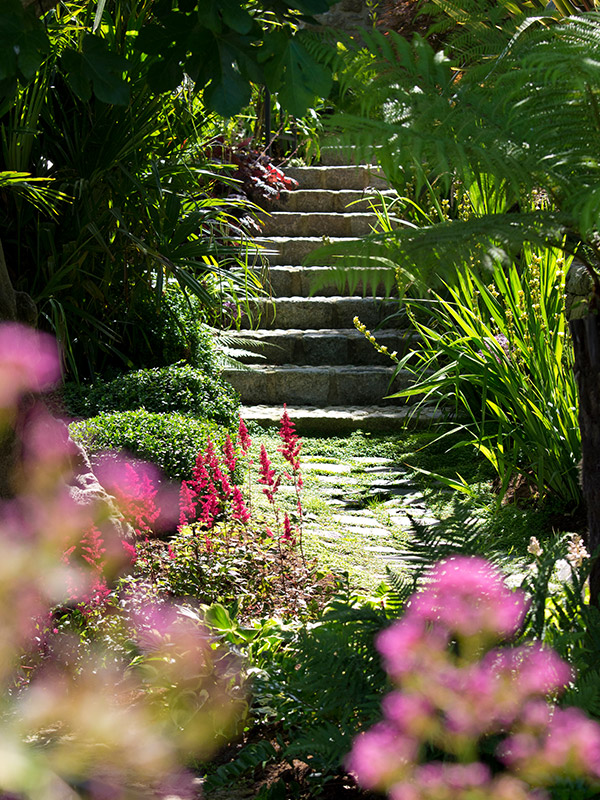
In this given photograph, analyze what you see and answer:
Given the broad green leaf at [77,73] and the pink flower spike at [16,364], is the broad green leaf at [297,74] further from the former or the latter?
the pink flower spike at [16,364]

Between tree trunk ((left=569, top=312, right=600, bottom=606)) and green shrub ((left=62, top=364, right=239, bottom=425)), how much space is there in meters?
2.64

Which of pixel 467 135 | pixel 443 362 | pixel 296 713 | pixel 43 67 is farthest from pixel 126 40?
pixel 296 713

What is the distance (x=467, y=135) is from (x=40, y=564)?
1.43 meters

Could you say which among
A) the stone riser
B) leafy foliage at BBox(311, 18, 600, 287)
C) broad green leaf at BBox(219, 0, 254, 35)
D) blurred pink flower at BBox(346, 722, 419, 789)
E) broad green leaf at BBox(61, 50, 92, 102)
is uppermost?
broad green leaf at BBox(219, 0, 254, 35)

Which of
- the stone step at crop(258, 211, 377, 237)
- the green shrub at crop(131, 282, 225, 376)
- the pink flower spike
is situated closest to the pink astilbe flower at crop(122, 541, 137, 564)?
the pink flower spike

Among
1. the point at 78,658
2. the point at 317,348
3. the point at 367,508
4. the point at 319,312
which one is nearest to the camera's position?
the point at 78,658

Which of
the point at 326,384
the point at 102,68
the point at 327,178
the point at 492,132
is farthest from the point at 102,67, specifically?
the point at 327,178

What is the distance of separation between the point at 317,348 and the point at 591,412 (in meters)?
4.19

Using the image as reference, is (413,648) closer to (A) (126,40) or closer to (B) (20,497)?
(B) (20,497)

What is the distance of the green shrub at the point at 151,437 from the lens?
10.8 ft

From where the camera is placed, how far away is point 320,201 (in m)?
7.30

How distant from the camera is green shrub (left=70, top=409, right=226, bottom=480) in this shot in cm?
329

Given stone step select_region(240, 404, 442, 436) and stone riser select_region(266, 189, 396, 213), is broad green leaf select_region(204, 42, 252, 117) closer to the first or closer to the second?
stone step select_region(240, 404, 442, 436)

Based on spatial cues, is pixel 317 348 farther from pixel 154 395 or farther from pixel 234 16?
pixel 234 16
